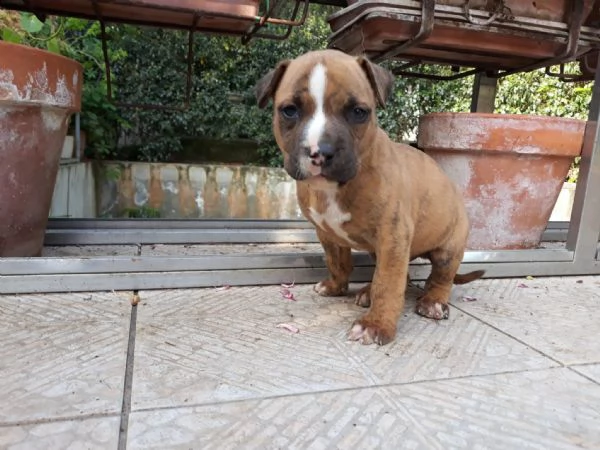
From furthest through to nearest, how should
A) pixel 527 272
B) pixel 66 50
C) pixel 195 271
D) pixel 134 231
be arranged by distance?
1. pixel 66 50
2. pixel 134 231
3. pixel 527 272
4. pixel 195 271

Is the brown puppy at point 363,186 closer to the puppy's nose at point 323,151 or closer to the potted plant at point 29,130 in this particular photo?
the puppy's nose at point 323,151

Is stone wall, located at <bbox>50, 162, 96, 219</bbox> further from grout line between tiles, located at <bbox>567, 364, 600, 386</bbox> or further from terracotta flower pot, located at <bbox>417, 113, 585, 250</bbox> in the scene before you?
grout line between tiles, located at <bbox>567, 364, 600, 386</bbox>

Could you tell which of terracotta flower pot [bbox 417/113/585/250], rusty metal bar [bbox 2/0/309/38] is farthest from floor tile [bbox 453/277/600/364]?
rusty metal bar [bbox 2/0/309/38]

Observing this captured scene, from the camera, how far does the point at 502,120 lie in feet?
11.2

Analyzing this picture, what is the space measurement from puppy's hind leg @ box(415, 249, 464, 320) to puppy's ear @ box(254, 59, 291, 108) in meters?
1.24

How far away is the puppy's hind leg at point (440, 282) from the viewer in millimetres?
2492

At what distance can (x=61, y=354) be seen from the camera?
1.86 meters

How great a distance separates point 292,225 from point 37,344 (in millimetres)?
2723

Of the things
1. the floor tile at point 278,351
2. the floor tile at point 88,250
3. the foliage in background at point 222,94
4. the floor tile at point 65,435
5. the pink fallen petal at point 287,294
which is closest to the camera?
the floor tile at point 65,435

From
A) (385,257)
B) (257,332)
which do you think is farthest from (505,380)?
(257,332)

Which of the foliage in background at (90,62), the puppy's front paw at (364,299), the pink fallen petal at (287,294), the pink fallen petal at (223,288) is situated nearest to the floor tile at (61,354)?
the pink fallen petal at (223,288)

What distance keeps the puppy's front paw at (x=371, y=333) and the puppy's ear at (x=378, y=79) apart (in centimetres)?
101

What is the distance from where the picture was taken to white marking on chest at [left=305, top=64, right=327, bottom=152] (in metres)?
1.86

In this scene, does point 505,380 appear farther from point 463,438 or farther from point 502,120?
point 502,120
